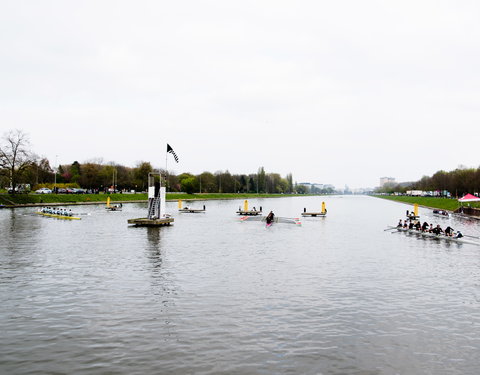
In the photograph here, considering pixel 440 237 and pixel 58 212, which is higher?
pixel 58 212

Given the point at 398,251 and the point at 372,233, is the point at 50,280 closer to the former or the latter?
the point at 398,251

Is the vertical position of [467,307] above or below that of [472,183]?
below

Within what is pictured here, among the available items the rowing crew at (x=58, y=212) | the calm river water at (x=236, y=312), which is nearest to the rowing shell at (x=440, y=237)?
the calm river water at (x=236, y=312)

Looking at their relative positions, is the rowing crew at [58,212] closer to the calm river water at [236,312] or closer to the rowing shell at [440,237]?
the calm river water at [236,312]

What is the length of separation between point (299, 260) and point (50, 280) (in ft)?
60.6

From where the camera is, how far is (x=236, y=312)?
18.6m

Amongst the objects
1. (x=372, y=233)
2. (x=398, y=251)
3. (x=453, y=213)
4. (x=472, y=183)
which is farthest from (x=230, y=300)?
(x=472, y=183)

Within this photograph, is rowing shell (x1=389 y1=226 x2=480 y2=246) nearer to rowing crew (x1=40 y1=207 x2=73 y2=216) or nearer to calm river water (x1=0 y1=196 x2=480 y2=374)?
calm river water (x1=0 y1=196 x2=480 y2=374)

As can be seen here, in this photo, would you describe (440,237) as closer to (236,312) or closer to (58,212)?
(236,312)

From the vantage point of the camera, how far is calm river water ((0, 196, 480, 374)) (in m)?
13.5

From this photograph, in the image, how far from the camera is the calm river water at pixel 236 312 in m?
13.5

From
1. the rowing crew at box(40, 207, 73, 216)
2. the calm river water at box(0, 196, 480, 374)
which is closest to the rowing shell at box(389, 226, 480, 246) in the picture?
the calm river water at box(0, 196, 480, 374)

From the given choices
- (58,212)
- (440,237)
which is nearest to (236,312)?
(440,237)

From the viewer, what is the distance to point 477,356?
14.0 meters
